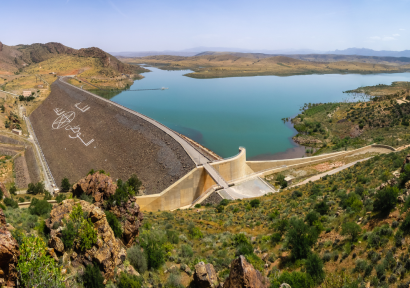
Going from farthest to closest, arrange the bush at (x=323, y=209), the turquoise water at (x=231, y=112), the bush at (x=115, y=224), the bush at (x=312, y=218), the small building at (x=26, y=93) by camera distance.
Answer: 1. the small building at (x=26, y=93)
2. the turquoise water at (x=231, y=112)
3. the bush at (x=323, y=209)
4. the bush at (x=312, y=218)
5. the bush at (x=115, y=224)

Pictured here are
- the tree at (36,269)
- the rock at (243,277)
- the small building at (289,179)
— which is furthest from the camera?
the small building at (289,179)

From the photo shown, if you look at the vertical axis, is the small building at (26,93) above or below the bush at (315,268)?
above

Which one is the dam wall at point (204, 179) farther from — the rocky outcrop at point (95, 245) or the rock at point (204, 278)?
the rock at point (204, 278)

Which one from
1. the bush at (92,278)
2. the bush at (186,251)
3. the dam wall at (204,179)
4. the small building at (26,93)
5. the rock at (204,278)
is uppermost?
the small building at (26,93)

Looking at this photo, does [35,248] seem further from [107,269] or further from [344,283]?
[344,283]

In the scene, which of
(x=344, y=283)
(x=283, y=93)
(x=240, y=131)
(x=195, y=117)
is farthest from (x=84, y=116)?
(x=283, y=93)

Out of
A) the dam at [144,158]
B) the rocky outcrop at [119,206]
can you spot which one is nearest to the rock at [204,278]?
the rocky outcrop at [119,206]
